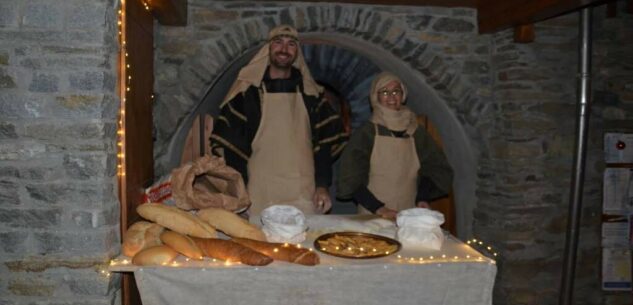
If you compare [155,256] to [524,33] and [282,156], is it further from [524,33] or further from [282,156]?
[524,33]

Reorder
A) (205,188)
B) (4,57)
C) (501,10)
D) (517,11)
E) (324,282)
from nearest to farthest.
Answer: (324,282) < (4,57) < (205,188) < (517,11) < (501,10)

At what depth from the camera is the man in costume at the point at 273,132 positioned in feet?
12.9

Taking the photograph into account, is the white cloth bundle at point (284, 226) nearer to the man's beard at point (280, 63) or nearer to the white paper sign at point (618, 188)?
the man's beard at point (280, 63)

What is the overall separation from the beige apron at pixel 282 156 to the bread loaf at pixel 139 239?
141cm

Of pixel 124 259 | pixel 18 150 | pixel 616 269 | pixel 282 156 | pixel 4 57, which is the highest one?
pixel 4 57

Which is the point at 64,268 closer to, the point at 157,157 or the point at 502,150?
the point at 157,157

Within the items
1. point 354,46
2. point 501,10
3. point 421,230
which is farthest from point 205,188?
point 501,10

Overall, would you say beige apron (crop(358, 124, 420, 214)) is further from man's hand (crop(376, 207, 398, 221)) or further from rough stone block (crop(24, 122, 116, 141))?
rough stone block (crop(24, 122, 116, 141))

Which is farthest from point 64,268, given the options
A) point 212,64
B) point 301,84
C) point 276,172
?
point 212,64

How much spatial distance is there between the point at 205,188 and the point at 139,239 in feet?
2.37

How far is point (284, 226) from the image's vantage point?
2.67m

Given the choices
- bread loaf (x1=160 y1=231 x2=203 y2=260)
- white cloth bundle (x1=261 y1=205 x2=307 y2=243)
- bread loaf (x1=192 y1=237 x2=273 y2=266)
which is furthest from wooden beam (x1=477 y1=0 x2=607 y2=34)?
bread loaf (x1=160 y1=231 x2=203 y2=260)

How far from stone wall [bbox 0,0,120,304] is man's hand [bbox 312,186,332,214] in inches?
66.4

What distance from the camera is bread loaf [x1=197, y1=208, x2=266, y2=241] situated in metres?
2.63
